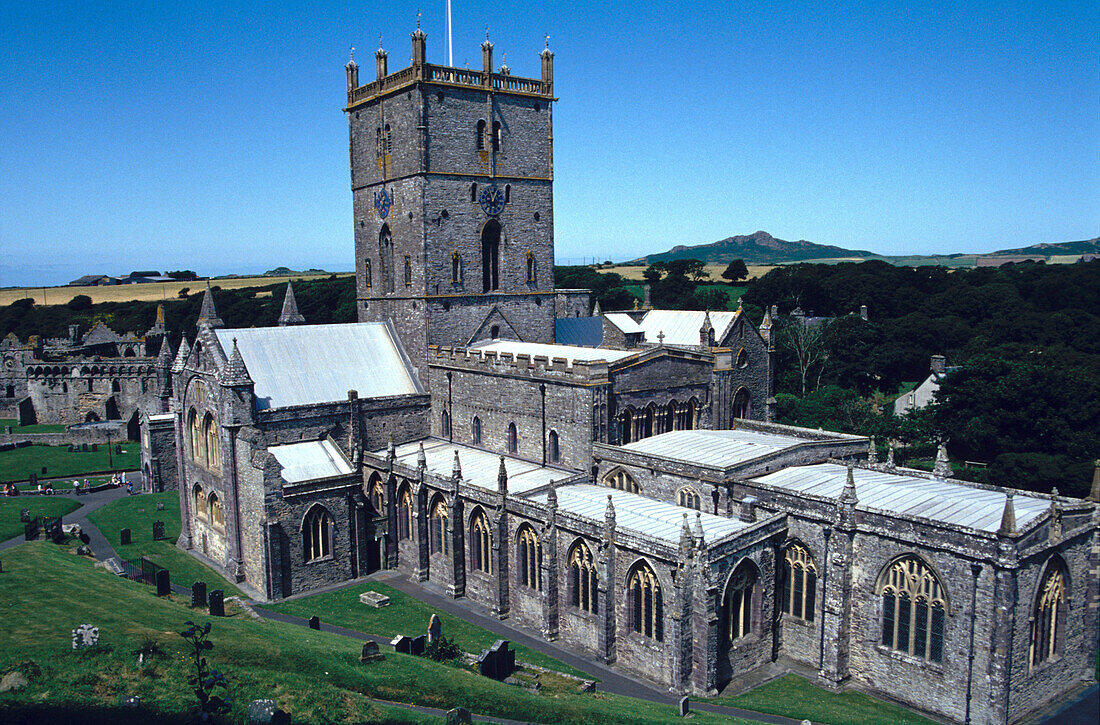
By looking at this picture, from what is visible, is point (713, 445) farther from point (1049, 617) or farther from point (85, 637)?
point (85, 637)

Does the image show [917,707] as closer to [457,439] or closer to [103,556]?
[457,439]

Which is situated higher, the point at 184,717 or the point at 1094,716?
the point at 184,717

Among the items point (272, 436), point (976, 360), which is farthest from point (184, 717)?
point (976, 360)

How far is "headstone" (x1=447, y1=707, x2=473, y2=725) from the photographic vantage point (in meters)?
21.5

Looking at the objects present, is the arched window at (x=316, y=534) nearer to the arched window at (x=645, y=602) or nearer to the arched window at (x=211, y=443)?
the arched window at (x=211, y=443)

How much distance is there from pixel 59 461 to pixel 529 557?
56065mm

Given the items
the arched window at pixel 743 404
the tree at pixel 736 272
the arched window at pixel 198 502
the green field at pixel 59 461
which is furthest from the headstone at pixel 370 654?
the tree at pixel 736 272

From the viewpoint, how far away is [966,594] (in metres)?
24.6

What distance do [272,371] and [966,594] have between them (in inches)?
1313

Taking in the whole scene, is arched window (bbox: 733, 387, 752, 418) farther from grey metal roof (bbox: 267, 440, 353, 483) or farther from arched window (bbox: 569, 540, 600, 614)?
grey metal roof (bbox: 267, 440, 353, 483)

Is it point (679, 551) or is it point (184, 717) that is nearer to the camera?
point (184, 717)

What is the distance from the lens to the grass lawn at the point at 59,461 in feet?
211

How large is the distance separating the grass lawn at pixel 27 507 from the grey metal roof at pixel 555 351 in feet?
96.5

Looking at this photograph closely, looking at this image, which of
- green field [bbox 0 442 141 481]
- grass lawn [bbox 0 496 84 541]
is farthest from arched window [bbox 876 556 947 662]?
green field [bbox 0 442 141 481]
